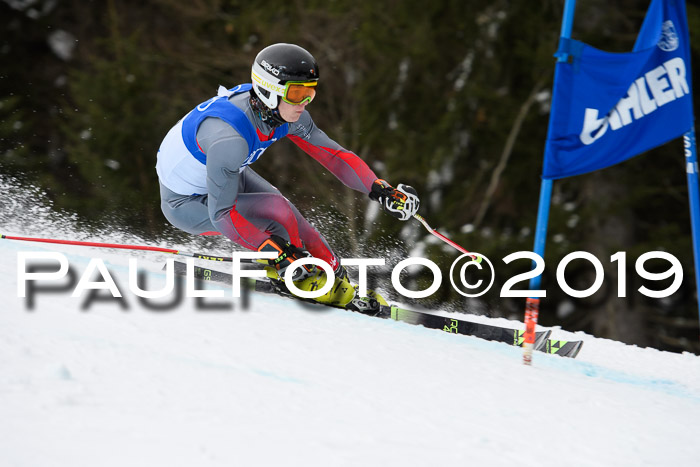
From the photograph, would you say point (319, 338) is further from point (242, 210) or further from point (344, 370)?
point (242, 210)

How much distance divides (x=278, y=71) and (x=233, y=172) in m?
0.56

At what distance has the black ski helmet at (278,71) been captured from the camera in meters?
3.64

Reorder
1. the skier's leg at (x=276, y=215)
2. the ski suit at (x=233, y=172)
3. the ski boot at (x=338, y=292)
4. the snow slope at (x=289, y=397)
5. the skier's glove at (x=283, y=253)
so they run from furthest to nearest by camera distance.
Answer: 1. the ski boot at (x=338, y=292)
2. the skier's leg at (x=276, y=215)
3. the skier's glove at (x=283, y=253)
4. the ski suit at (x=233, y=172)
5. the snow slope at (x=289, y=397)

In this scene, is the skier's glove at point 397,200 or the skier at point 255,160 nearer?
the skier at point 255,160

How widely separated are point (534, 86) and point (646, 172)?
6.30ft

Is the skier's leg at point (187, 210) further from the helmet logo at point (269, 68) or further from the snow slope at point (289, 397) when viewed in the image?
the helmet logo at point (269, 68)

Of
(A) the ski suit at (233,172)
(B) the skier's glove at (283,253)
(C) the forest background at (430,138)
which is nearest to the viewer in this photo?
(A) the ski suit at (233,172)

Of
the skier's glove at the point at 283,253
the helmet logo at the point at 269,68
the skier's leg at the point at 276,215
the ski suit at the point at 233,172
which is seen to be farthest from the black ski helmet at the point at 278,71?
the skier's glove at the point at 283,253

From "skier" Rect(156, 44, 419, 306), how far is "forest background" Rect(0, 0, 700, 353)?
4.93 meters

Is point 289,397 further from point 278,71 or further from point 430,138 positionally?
point 430,138

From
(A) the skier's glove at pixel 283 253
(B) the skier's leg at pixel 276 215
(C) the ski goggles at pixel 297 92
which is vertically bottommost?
(A) the skier's glove at pixel 283 253

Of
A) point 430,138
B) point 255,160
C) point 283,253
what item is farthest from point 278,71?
point 430,138

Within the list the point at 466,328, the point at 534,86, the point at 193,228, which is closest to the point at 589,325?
the point at 534,86

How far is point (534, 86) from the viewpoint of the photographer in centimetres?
1007
